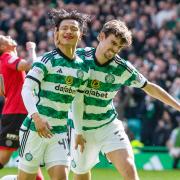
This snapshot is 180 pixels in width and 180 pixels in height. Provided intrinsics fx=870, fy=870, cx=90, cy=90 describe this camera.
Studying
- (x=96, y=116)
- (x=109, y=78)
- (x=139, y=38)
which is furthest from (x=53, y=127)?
(x=139, y=38)

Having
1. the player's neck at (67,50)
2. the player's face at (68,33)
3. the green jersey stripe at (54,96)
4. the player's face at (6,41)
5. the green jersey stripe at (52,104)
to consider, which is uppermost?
the player's face at (68,33)

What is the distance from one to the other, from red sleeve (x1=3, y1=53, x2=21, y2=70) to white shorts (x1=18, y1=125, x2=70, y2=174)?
1.73 meters

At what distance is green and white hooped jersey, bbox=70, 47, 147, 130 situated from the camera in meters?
9.25

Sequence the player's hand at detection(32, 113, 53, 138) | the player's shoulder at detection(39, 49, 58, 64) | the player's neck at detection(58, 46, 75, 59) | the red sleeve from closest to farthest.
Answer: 1. the player's hand at detection(32, 113, 53, 138)
2. the player's shoulder at detection(39, 49, 58, 64)
3. the player's neck at detection(58, 46, 75, 59)
4. the red sleeve

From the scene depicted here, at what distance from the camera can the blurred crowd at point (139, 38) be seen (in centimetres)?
1977

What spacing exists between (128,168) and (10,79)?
7.35ft

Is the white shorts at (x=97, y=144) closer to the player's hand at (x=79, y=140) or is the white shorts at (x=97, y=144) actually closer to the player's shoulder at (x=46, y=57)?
the player's hand at (x=79, y=140)

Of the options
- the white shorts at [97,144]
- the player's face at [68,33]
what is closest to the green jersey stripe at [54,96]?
the player's face at [68,33]

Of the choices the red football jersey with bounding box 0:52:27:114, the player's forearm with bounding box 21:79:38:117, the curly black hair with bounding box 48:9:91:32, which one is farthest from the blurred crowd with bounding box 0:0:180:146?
the player's forearm with bounding box 21:79:38:117

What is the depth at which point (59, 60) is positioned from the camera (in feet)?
28.2

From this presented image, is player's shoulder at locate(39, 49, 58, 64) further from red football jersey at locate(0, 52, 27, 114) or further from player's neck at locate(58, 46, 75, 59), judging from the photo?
red football jersey at locate(0, 52, 27, 114)

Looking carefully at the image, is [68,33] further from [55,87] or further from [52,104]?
[52,104]

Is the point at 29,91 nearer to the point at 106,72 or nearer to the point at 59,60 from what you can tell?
the point at 59,60

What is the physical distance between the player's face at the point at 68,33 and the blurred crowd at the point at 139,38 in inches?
425
